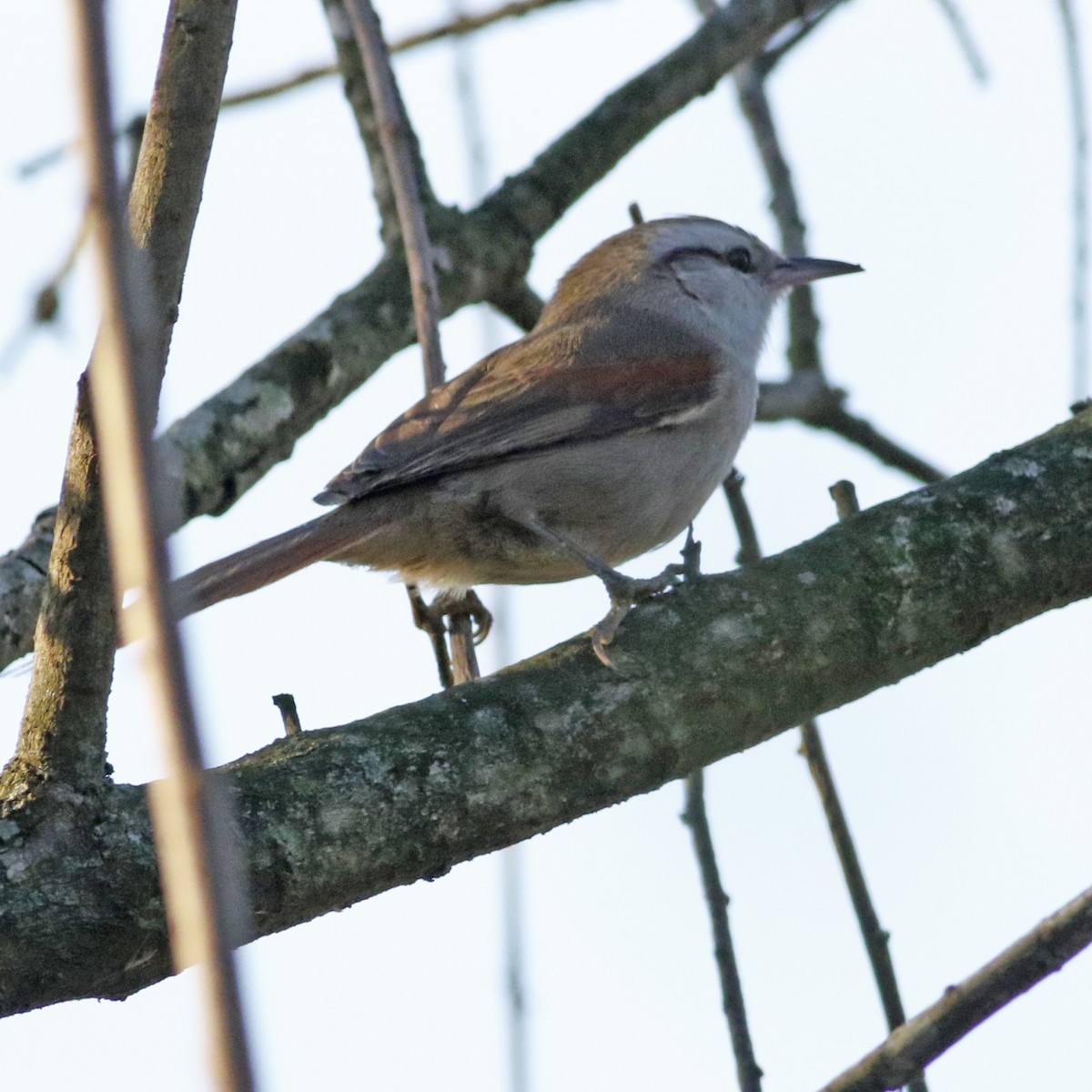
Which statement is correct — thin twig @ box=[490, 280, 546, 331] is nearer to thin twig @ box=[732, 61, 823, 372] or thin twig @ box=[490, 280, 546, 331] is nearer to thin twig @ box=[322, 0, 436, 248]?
thin twig @ box=[322, 0, 436, 248]

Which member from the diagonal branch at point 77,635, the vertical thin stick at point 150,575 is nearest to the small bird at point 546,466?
the diagonal branch at point 77,635

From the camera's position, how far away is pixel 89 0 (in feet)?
3.19

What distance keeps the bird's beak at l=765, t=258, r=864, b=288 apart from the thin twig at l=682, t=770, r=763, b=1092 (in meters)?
2.51

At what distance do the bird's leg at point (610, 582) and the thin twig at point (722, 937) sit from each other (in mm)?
419

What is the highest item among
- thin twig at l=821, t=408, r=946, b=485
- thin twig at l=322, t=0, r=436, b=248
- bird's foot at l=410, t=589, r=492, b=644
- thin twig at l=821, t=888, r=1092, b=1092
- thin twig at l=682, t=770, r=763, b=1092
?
thin twig at l=322, t=0, r=436, b=248

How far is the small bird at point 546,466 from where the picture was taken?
4133 mm

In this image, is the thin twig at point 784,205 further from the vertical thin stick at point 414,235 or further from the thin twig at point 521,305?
the vertical thin stick at point 414,235

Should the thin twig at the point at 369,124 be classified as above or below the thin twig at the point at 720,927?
above

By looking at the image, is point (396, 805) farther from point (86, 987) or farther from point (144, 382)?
point (144, 382)

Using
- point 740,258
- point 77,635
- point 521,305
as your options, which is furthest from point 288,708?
point 740,258

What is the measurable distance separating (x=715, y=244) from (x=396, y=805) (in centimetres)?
369

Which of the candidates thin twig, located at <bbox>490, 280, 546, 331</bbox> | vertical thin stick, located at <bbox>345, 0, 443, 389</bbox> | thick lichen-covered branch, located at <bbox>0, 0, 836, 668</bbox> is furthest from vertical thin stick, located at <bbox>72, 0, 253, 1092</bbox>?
thin twig, located at <bbox>490, 280, 546, 331</bbox>

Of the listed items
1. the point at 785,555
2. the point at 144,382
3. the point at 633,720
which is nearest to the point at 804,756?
the point at 785,555

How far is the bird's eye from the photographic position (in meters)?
5.76
